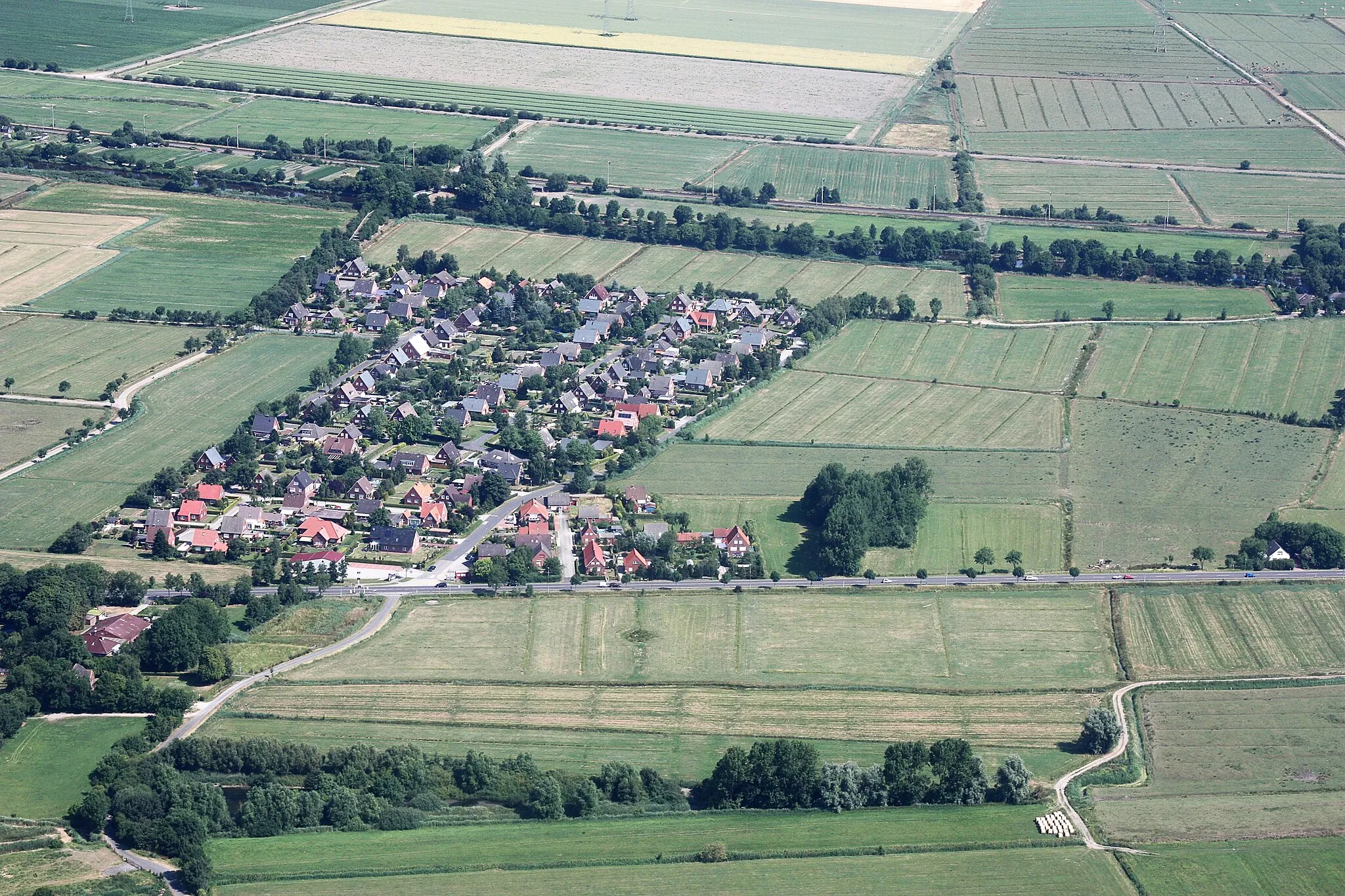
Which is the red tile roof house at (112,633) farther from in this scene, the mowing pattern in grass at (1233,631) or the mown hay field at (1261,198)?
the mown hay field at (1261,198)

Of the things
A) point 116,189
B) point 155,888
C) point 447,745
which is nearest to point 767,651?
point 447,745

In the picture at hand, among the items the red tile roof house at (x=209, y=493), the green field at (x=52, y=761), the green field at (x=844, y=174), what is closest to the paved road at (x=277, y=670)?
the green field at (x=52, y=761)

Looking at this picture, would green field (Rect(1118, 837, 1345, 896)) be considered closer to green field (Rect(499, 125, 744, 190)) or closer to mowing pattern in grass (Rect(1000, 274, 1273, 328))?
mowing pattern in grass (Rect(1000, 274, 1273, 328))

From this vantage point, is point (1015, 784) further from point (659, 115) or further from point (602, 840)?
point (659, 115)

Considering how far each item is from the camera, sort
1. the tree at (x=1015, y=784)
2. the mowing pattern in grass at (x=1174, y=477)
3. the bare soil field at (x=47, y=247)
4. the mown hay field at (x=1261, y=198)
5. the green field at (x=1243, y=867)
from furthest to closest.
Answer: the mown hay field at (x=1261, y=198), the bare soil field at (x=47, y=247), the mowing pattern in grass at (x=1174, y=477), the tree at (x=1015, y=784), the green field at (x=1243, y=867)

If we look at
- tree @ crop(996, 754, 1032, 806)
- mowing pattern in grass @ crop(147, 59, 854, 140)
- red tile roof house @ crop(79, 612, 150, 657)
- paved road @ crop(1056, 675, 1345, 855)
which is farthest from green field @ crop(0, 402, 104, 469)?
mowing pattern in grass @ crop(147, 59, 854, 140)

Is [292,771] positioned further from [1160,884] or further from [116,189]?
[116,189]
